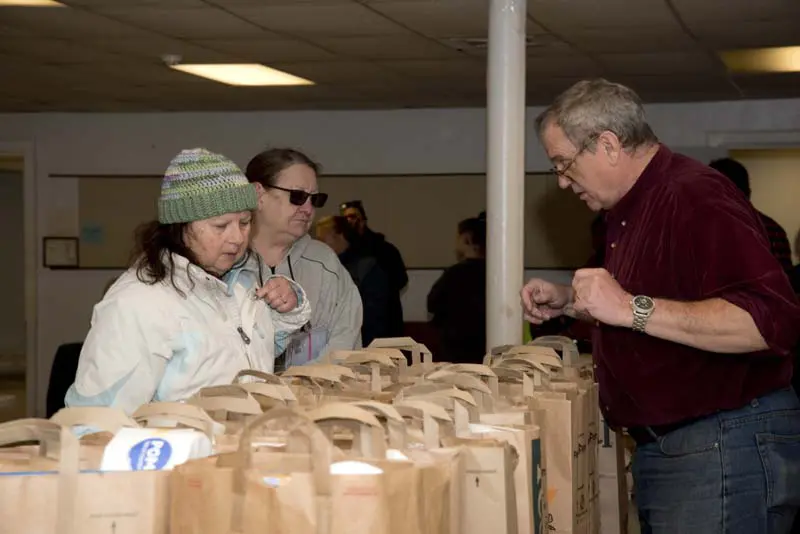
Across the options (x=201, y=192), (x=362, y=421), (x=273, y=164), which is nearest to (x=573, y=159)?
(x=201, y=192)

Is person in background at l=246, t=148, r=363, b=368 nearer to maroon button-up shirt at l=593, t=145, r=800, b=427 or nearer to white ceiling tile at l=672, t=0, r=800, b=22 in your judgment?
maroon button-up shirt at l=593, t=145, r=800, b=427

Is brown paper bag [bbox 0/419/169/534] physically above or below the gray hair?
below

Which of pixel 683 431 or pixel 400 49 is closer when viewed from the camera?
pixel 683 431

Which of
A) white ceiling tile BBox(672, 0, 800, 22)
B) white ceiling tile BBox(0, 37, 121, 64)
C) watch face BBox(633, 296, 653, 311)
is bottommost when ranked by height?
watch face BBox(633, 296, 653, 311)

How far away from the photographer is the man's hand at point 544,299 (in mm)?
3111

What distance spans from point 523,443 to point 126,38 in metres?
4.50

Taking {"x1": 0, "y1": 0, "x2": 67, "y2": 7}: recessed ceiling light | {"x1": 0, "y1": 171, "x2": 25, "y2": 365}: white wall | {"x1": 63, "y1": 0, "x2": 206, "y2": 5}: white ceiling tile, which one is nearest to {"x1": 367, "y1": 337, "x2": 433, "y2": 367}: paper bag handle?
{"x1": 63, "y1": 0, "x2": 206, "y2": 5}: white ceiling tile

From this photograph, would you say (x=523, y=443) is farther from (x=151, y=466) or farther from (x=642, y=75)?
(x=642, y=75)

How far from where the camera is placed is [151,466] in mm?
1791

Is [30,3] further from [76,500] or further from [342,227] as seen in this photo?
[76,500]

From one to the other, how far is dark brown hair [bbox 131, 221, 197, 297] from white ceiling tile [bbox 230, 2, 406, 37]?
2615 millimetres

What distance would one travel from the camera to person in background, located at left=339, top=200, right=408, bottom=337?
7152 millimetres

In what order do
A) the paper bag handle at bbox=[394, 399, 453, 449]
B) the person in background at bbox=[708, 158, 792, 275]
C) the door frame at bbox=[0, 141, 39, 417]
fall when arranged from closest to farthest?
the paper bag handle at bbox=[394, 399, 453, 449] < the person in background at bbox=[708, 158, 792, 275] < the door frame at bbox=[0, 141, 39, 417]

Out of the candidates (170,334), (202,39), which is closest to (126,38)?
(202,39)
